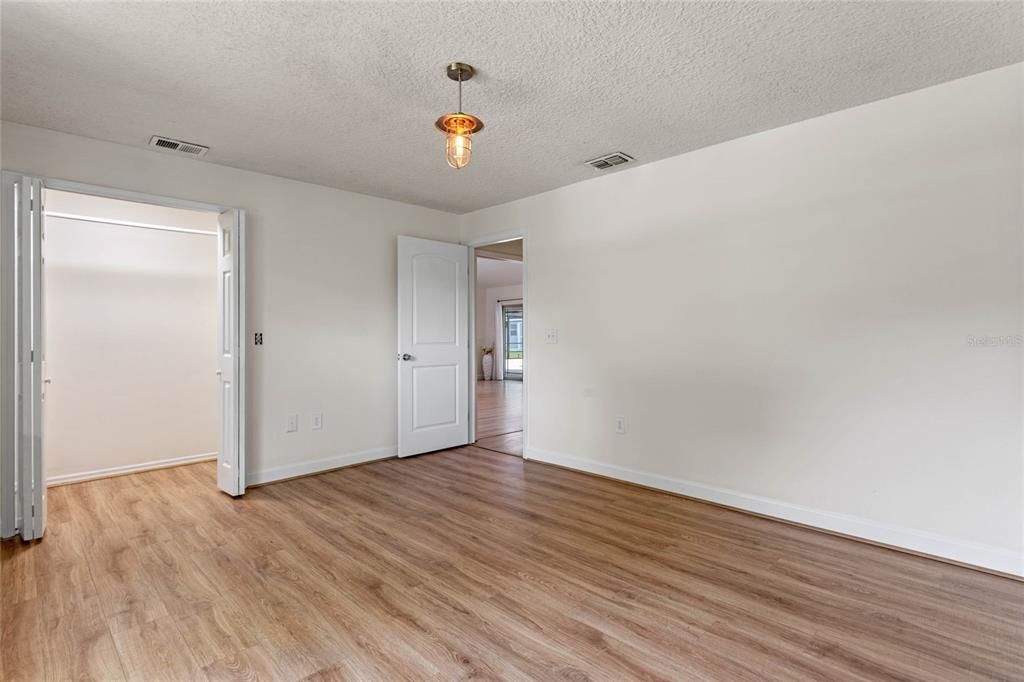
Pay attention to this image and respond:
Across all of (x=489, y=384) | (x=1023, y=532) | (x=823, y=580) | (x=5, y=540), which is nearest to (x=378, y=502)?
(x=5, y=540)

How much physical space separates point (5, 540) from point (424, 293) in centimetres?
331

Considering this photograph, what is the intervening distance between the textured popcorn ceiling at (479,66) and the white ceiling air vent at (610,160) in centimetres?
16

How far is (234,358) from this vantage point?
3762 mm

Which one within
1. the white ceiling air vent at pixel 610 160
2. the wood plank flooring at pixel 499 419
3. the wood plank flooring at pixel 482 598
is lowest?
the wood plank flooring at pixel 482 598

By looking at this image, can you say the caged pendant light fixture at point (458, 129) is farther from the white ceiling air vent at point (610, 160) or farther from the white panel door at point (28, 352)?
the white panel door at point (28, 352)

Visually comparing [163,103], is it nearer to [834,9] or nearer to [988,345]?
[834,9]

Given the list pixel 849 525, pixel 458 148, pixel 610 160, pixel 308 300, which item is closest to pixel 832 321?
pixel 849 525

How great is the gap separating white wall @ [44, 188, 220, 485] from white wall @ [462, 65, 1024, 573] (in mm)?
3582

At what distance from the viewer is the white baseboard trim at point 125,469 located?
4.08 meters

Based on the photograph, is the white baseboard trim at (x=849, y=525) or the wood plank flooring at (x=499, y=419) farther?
the wood plank flooring at (x=499, y=419)

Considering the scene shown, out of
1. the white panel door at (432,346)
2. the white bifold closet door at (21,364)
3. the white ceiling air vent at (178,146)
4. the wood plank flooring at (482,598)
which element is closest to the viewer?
the wood plank flooring at (482,598)

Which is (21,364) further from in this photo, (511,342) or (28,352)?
(511,342)

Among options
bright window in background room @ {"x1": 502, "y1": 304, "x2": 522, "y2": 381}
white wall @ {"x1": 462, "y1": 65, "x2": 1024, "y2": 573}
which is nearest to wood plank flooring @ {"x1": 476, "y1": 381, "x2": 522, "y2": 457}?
white wall @ {"x1": 462, "y1": 65, "x2": 1024, "y2": 573}

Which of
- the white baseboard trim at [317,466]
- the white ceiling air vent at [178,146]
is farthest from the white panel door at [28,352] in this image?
the white baseboard trim at [317,466]
